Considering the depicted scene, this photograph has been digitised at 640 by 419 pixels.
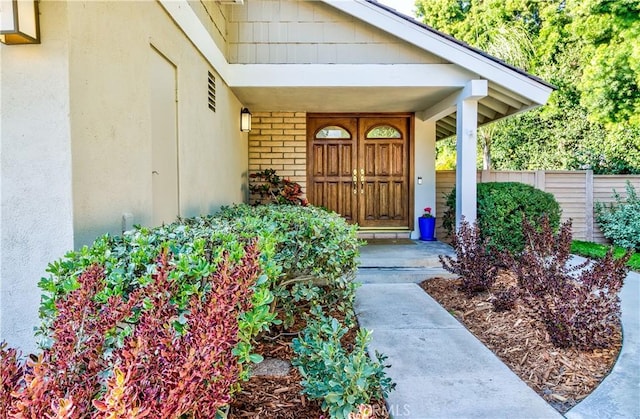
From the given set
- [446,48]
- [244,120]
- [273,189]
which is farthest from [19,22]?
[273,189]

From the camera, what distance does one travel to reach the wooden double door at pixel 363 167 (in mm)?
7812

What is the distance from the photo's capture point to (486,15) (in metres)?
17.6

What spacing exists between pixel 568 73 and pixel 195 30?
14975 mm

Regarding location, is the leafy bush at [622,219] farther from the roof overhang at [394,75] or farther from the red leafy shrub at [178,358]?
the red leafy shrub at [178,358]

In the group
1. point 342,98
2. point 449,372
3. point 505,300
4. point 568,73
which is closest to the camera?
point 449,372

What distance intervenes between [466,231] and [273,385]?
10.2ft

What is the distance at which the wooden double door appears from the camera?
25.6 feet

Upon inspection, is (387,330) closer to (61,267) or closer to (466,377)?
(466,377)

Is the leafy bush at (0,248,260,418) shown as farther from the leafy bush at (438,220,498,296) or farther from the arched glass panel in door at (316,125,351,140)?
the arched glass panel in door at (316,125,351,140)

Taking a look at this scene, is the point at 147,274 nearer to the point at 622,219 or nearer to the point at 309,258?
the point at 309,258

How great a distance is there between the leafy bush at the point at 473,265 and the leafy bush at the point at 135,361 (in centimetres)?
339

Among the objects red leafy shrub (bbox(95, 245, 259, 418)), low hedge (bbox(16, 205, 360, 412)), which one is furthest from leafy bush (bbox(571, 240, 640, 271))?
red leafy shrub (bbox(95, 245, 259, 418))

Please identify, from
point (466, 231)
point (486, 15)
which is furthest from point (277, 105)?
point (486, 15)

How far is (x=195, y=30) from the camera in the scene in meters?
4.12
